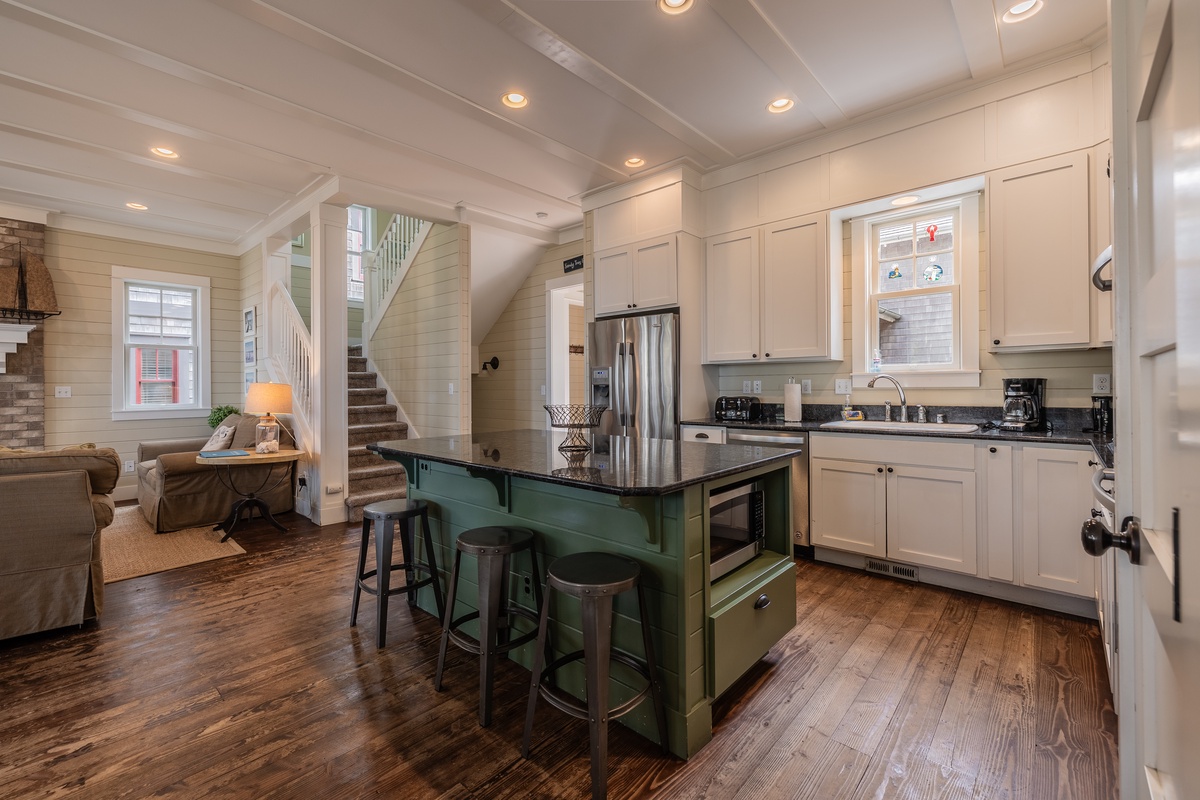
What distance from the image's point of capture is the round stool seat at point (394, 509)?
2.43 metres

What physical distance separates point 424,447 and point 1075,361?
141 inches

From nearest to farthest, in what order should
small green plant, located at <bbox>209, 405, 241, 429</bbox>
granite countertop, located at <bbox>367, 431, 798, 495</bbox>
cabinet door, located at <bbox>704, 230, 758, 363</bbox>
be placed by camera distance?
granite countertop, located at <bbox>367, 431, 798, 495</bbox>, cabinet door, located at <bbox>704, 230, 758, 363</bbox>, small green plant, located at <bbox>209, 405, 241, 429</bbox>

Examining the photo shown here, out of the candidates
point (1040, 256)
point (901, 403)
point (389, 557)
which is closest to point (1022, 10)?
point (1040, 256)

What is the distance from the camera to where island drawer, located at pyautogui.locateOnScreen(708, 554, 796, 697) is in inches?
70.1

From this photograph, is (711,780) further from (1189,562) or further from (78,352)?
(78,352)

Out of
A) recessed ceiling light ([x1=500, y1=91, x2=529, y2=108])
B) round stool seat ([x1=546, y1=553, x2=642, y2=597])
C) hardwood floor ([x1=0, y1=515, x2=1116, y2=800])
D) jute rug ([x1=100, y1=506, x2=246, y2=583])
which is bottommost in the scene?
hardwood floor ([x1=0, y1=515, x2=1116, y2=800])

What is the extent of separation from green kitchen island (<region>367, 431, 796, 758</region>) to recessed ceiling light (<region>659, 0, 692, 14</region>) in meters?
2.01

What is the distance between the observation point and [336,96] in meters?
3.08

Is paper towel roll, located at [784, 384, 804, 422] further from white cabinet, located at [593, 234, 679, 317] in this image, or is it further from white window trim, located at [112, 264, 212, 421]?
white window trim, located at [112, 264, 212, 421]

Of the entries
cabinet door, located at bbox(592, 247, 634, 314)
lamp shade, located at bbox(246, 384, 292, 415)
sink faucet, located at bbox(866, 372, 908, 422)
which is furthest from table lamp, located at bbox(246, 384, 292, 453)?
sink faucet, located at bbox(866, 372, 908, 422)

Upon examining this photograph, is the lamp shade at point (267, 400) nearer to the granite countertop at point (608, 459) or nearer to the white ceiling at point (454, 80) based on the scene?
the white ceiling at point (454, 80)

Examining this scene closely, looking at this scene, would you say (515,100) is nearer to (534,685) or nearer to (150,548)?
(534,685)

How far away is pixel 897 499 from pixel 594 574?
228 cm

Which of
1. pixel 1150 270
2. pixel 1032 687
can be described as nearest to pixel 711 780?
pixel 1032 687
